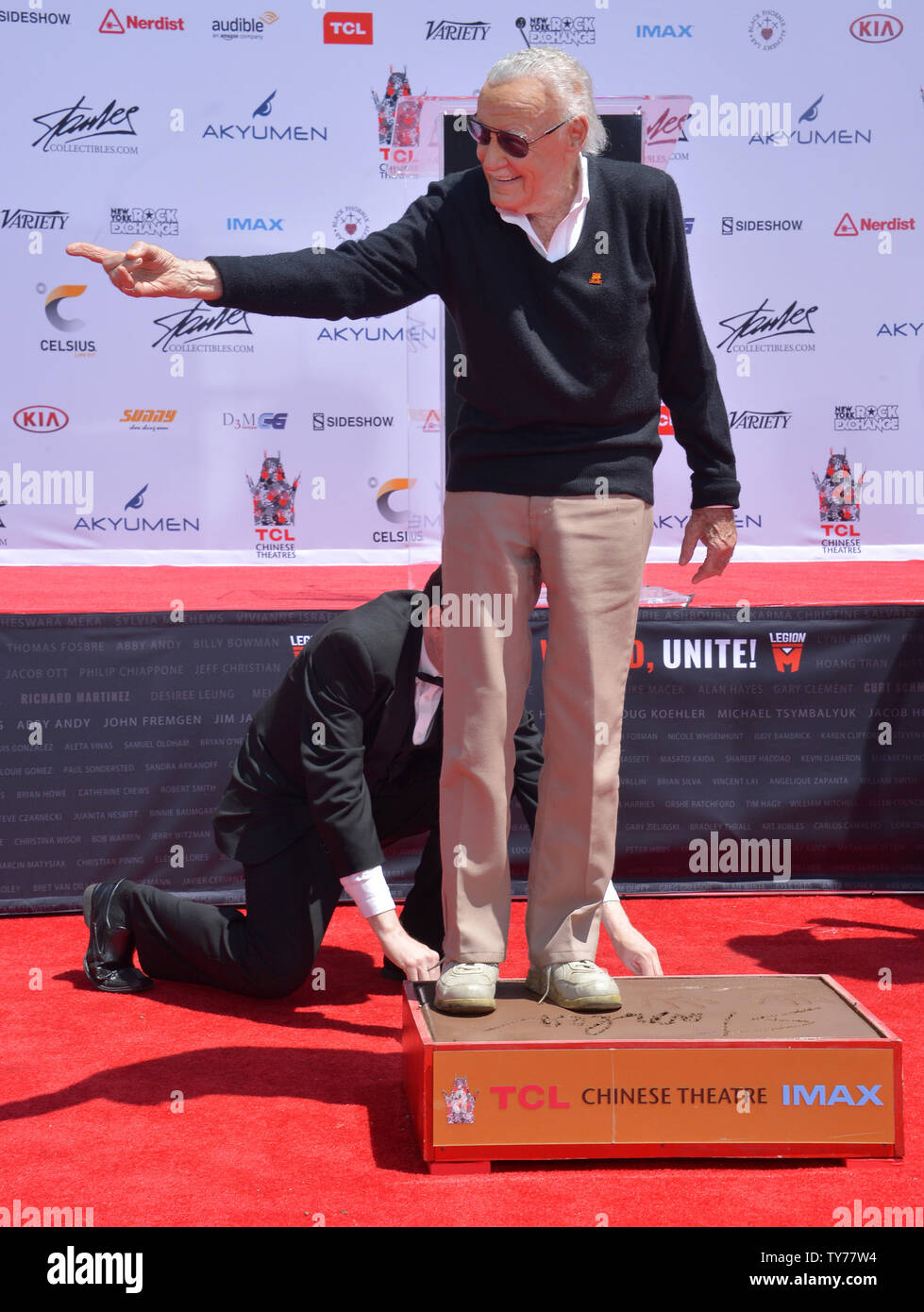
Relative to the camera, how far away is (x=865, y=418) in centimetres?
771

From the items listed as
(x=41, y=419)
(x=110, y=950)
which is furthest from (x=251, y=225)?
(x=110, y=950)

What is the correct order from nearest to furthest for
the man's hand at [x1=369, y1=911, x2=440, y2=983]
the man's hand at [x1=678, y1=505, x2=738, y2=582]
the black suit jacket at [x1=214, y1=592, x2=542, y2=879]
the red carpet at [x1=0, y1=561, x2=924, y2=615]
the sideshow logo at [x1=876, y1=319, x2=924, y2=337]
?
1. the man's hand at [x1=678, y1=505, x2=738, y2=582]
2. the man's hand at [x1=369, y1=911, x2=440, y2=983]
3. the black suit jacket at [x1=214, y1=592, x2=542, y2=879]
4. the red carpet at [x1=0, y1=561, x2=924, y2=615]
5. the sideshow logo at [x1=876, y1=319, x2=924, y2=337]

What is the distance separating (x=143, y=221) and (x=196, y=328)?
63 centimetres

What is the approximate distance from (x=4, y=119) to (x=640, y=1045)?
690 centimetres

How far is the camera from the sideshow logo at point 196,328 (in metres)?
7.57

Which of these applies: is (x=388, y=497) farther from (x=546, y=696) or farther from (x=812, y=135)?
(x=546, y=696)

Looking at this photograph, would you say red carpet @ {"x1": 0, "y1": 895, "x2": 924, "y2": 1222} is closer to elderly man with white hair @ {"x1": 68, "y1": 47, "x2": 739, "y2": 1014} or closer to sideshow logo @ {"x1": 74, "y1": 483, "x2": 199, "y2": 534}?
elderly man with white hair @ {"x1": 68, "y1": 47, "x2": 739, "y2": 1014}

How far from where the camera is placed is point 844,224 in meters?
7.55

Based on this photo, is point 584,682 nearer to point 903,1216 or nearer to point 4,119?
point 903,1216

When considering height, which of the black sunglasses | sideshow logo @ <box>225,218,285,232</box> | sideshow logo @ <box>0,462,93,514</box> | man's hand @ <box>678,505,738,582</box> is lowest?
man's hand @ <box>678,505,738,582</box>

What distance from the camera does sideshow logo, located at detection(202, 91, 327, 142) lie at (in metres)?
7.40

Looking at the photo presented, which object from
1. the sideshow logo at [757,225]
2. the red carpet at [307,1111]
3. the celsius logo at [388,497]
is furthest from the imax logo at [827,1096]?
the sideshow logo at [757,225]

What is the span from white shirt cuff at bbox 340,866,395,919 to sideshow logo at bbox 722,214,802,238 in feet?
19.7

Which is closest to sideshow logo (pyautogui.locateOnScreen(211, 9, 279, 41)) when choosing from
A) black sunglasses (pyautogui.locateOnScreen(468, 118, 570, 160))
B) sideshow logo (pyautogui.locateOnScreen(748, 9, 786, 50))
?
sideshow logo (pyautogui.locateOnScreen(748, 9, 786, 50))
